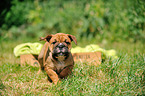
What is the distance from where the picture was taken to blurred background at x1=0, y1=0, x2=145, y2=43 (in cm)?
604

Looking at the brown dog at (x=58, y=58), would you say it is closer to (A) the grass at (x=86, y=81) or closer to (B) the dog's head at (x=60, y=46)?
(B) the dog's head at (x=60, y=46)

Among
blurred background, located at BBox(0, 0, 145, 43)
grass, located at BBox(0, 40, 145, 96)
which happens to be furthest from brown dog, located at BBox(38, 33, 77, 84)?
blurred background, located at BBox(0, 0, 145, 43)

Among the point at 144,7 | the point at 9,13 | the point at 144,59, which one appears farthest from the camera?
the point at 9,13

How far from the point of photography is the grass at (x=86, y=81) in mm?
2295

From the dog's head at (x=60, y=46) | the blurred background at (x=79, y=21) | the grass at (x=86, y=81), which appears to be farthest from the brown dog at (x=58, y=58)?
the blurred background at (x=79, y=21)

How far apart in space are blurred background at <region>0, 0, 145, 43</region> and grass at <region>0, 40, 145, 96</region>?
281cm

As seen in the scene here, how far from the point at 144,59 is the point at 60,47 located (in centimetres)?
155

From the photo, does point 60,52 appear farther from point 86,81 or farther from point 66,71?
point 86,81

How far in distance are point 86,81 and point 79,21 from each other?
5.36m

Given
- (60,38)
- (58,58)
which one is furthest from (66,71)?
(60,38)

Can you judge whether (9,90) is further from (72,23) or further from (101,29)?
(72,23)

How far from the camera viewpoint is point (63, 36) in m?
2.71

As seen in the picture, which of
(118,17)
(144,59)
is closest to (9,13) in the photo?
(118,17)

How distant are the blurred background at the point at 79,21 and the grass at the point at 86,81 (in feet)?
9.23
